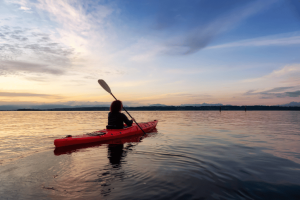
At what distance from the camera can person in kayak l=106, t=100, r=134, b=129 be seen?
30.0 ft

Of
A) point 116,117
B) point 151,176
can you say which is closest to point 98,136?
point 116,117

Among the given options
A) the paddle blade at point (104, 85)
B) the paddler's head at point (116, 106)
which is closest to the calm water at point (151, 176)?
the paddler's head at point (116, 106)

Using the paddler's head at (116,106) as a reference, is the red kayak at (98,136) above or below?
below

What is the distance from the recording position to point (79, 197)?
3238 millimetres

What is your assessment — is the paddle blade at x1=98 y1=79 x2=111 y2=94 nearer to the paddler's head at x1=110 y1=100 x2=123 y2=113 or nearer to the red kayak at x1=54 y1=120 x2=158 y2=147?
the red kayak at x1=54 y1=120 x2=158 y2=147

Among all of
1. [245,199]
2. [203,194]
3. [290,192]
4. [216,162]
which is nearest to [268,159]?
[216,162]

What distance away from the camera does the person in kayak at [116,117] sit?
30.0ft

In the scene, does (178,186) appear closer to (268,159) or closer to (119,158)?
(119,158)

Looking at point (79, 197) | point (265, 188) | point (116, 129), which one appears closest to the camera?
point (79, 197)

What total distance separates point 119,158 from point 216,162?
10.7ft

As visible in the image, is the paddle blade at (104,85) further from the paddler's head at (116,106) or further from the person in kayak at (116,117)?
the paddler's head at (116,106)

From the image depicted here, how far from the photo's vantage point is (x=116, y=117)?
980cm

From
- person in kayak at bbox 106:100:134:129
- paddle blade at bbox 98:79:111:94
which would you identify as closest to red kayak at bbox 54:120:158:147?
person in kayak at bbox 106:100:134:129

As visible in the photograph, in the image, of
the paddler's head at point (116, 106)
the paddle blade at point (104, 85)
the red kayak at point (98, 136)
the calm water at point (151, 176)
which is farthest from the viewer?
the paddle blade at point (104, 85)
